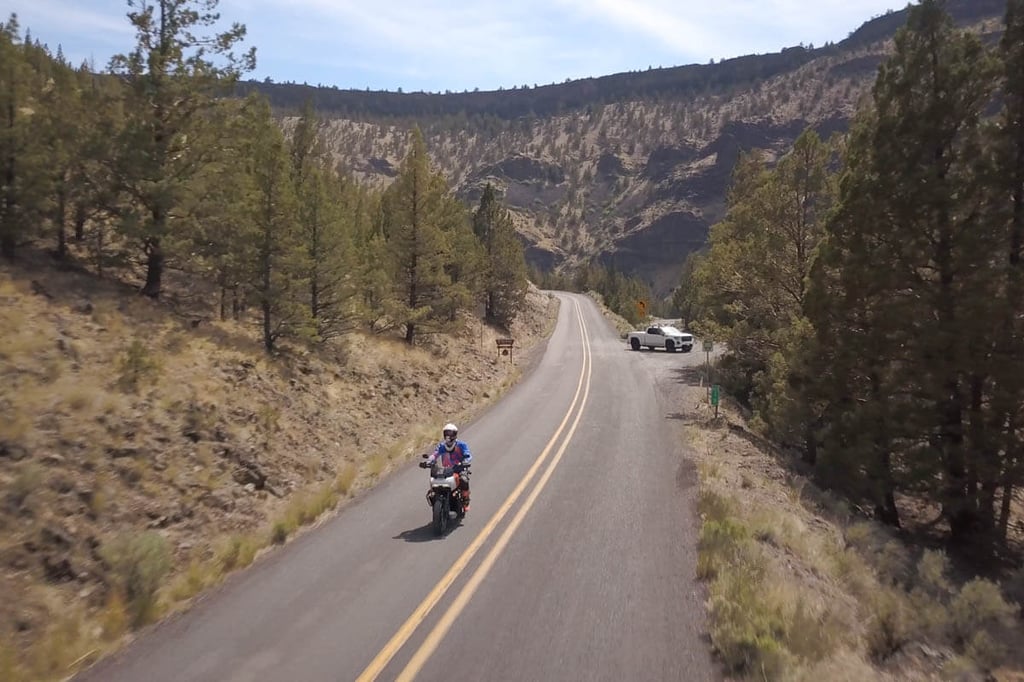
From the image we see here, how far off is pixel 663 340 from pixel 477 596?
135ft

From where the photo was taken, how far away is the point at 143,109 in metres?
17.1

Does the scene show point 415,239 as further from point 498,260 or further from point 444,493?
point 444,493

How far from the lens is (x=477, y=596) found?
288 inches

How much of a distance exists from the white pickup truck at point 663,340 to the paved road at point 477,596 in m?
33.6

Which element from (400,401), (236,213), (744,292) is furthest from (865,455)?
(236,213)

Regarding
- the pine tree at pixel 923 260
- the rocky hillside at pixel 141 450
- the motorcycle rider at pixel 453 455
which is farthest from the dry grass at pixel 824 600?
the rocky hillside at pixel 141 450

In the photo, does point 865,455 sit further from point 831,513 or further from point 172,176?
point 172,176

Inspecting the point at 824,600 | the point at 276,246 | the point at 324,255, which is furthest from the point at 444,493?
the point at 324,255

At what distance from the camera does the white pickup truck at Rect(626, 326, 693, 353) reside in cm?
4650

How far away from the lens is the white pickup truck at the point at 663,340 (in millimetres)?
46500

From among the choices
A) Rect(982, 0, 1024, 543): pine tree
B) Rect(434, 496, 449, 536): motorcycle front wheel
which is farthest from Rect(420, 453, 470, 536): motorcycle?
Rect(982, 0, 1024, 543): pine tree

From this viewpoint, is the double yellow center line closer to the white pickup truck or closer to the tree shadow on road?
the tree shadow on road

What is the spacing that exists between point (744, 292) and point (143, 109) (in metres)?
22.4

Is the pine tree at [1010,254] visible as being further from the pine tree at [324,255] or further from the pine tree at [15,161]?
the pine tree at [15,161]
